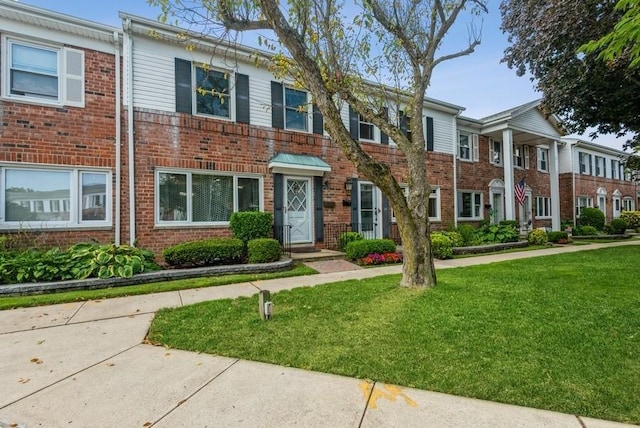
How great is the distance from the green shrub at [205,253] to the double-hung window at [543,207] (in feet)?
59.4

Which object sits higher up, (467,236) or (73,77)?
(73,77)

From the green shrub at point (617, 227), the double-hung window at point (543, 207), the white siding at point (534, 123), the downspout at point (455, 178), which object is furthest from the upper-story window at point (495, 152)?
the green shrub at point (617, 227)

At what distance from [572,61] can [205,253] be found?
11.5m

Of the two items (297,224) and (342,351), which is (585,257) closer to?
(297,224)

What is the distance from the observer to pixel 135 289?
5.97 m

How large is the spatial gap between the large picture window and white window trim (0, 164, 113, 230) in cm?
111

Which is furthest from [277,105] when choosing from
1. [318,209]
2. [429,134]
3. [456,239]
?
[456,239]

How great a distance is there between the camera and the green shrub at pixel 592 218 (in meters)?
20.0

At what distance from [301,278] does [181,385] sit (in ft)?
14.6

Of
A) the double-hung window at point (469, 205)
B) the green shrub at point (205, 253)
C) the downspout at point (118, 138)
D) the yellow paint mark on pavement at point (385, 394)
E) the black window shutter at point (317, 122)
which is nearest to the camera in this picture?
the yellow paint mark on pavement at point (385, 394)

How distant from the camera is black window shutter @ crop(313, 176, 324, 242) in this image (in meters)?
10.3

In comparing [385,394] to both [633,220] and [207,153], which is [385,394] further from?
[633,220]

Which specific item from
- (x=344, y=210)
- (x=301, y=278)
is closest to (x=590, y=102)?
(x=344, y=210)

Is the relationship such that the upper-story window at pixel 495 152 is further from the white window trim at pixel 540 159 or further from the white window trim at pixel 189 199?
the white window trim at pixel 189 199
